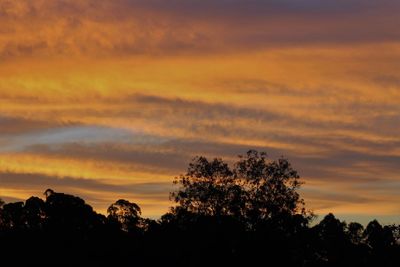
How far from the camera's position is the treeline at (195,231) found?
97.6 meters

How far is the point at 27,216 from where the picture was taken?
139875 mm

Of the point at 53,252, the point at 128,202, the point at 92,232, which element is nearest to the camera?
the point at 53,252

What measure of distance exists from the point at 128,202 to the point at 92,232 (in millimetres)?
11419

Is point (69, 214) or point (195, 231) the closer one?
point (195, 231)

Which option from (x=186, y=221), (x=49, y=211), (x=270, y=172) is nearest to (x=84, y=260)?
(x=49, y=211)

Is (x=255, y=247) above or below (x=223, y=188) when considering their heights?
below

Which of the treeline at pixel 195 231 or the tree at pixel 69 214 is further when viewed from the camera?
the tree at pixel 69 214

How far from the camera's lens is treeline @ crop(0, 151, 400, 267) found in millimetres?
97562

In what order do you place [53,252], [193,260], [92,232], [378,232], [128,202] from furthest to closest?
[378,232]
[128,202]
[92,232]
[53,252]
[193,260]

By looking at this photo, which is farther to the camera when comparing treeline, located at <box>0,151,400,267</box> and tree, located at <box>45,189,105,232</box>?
tree, located at <box>45,189,105,232</box>

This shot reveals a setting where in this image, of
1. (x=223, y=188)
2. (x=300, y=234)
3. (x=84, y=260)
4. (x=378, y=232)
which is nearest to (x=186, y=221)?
(x=223, y=188)

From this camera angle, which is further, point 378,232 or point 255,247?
point 378,232

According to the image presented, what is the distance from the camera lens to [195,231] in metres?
101

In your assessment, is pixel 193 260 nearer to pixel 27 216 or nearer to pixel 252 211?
pixel 252 211
